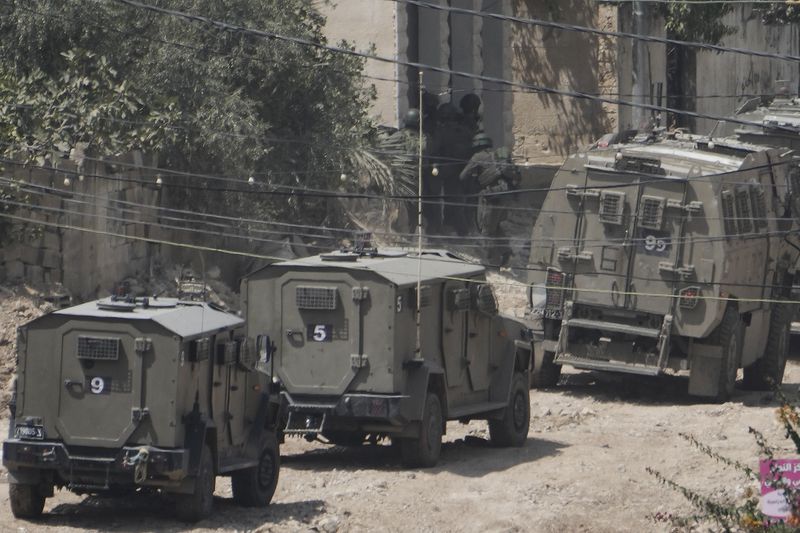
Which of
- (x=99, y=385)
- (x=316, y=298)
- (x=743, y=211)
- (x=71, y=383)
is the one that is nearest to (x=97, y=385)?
(x=99, y=385)

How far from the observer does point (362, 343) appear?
15.9m

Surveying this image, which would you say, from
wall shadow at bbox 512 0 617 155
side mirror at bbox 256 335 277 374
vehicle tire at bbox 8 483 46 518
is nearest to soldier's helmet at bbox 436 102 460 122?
wall shadow at bbox 512 0 617 155

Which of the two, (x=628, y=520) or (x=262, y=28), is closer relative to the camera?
(x=628, y=520)

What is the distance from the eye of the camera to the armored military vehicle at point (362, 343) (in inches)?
620

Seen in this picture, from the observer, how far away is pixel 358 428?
630 inches

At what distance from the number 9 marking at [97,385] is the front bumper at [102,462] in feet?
1.55

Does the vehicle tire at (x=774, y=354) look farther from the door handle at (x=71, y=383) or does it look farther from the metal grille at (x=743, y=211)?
the door handle at (x=71, y=383)

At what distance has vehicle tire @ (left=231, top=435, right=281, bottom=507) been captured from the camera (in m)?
14.2

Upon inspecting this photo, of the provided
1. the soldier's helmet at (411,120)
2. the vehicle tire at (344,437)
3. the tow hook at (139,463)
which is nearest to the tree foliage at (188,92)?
the soldier's helmet at (411,120)

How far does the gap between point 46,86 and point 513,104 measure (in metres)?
15.7

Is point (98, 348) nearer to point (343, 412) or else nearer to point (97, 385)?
point (97, 385)

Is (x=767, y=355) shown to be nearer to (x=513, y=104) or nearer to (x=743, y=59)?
(x=513, y=104)

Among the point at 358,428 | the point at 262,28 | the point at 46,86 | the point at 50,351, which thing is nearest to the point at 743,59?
the point at 262,28

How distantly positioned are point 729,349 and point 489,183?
12.0 metres
